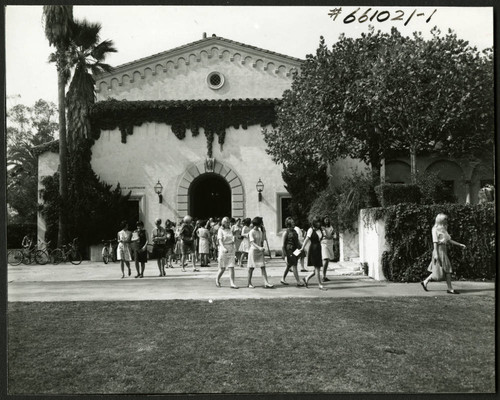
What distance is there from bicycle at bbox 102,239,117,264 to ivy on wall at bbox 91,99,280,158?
5003mm

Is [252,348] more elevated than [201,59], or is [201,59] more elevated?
[201,59]

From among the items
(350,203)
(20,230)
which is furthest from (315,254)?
(20,230)

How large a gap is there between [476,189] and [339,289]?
1018 cm

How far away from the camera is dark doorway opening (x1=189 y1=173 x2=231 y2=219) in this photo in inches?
1075

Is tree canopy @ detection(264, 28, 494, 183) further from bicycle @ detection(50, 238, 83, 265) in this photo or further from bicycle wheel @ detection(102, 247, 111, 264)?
bicycle @ detection(50, 238, 83, 265)

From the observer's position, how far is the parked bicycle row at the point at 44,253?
16.3 m

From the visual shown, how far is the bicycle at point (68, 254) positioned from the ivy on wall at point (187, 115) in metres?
5.90

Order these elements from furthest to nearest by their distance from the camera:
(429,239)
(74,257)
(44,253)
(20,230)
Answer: (74,257) < (44,253) < (20,230) < (429,239)

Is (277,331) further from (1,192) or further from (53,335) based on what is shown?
(1,192)

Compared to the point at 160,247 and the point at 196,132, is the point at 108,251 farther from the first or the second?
the point at 160,247

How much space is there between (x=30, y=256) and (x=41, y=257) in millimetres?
1725

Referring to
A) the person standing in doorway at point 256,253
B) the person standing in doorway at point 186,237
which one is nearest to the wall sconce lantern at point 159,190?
the person standing in doorway at point 186,237

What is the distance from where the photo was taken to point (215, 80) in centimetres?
2572

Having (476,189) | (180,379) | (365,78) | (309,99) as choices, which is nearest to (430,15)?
(180,379)
